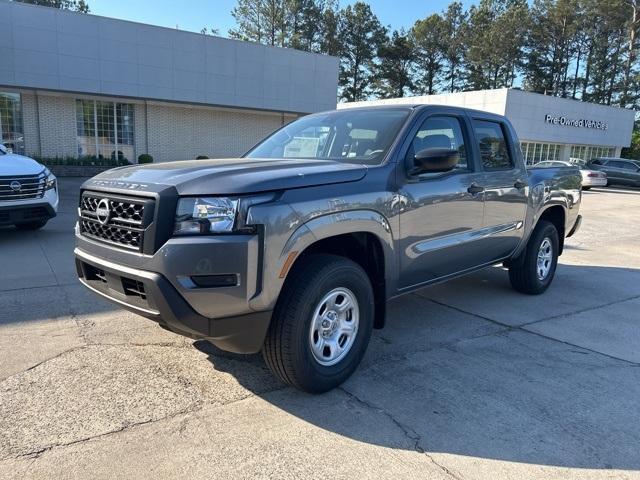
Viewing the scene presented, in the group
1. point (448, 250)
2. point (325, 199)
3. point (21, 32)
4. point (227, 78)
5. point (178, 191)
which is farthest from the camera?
point (227, 78)

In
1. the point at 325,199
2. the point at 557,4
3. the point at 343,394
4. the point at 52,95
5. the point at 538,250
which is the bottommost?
the point at 343,394

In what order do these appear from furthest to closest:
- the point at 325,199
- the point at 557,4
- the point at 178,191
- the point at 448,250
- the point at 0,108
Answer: the point at 557,4
the point at 0,108
the point at 448,250
the point at 325,199
the point at 178,191

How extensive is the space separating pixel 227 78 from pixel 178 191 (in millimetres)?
22269

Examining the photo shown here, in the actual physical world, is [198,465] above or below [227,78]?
below

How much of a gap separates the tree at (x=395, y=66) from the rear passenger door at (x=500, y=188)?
5584 centimetres

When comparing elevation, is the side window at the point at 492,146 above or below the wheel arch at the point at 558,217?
above

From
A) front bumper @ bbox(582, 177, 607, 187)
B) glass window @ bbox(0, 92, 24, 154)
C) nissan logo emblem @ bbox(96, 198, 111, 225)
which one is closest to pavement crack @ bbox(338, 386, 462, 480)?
nissan logo emblem @ bbox(96, 198, 111, 225)

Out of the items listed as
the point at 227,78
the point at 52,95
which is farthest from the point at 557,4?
the point at 52,95

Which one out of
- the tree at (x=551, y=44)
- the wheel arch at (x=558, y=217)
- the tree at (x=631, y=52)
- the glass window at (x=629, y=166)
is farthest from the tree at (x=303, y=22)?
the wheel arch at (x=558, y=217)

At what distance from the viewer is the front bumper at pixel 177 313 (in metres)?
2.82

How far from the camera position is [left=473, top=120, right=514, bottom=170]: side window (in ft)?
16.1

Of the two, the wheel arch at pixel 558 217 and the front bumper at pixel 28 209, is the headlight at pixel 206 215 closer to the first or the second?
the wheel arch at pixel 558 217

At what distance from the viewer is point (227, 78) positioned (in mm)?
23688

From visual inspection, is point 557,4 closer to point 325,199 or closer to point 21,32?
point 21,32
